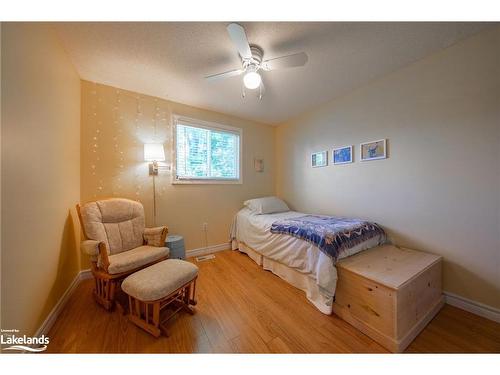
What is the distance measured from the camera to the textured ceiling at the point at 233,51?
4.41 ft

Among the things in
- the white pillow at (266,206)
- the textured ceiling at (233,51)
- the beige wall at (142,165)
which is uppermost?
the textured ceiling at (233,51)

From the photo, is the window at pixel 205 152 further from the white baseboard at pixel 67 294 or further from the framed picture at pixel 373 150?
the framed picture at pixel 373 150

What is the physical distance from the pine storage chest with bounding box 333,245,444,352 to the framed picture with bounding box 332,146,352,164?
4.17 feet

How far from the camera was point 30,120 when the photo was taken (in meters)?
1.13

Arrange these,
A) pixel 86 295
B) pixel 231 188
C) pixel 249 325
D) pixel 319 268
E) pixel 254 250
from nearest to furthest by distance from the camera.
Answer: pixel 249 325, pixel 319 268, pixel 86 295, pixel 254 250, pixel 231 188

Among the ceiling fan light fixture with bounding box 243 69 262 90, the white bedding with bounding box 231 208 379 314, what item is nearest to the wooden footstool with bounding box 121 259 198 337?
the white bedding with bounding box 231 208 379 314

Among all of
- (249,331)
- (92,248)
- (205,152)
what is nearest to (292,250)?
(249,331)

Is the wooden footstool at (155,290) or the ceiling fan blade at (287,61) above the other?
the ceiling fan blade at (287,61)

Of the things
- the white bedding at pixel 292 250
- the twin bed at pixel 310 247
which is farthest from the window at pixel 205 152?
the twin bed at pixel 310 247

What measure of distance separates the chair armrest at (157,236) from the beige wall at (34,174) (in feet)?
2.23

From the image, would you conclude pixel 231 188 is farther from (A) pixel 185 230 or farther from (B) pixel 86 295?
(B) pixel 86 295

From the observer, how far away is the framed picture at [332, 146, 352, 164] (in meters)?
2.33
